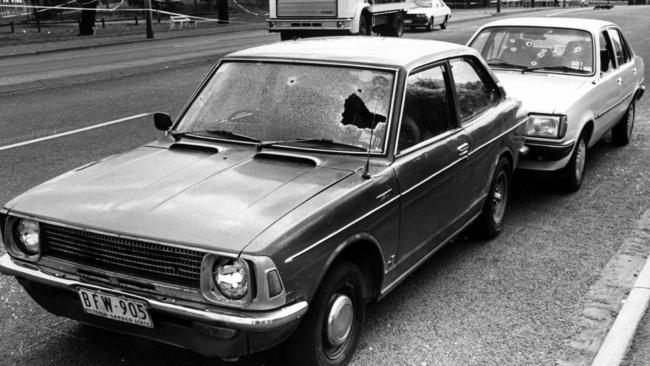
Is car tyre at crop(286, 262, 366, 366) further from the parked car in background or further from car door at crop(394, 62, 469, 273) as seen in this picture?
car door at crop(394, 62, 469, 273)

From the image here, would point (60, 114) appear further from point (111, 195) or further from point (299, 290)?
point (299, 290)

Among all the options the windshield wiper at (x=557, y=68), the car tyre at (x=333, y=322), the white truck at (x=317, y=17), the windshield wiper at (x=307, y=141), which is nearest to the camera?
the car tyre at (x=333, y=322)

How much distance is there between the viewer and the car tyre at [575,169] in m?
6.80

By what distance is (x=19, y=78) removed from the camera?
15.5 metres

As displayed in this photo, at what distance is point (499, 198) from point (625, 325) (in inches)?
69.8

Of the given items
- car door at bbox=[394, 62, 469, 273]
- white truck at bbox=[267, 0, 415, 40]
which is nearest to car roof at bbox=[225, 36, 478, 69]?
car door at bbox=[394, 62, 469, 273]

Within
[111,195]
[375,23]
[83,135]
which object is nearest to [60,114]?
[83,135]

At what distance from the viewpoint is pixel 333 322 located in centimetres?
354

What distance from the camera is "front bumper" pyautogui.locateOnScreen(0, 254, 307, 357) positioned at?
120 inches

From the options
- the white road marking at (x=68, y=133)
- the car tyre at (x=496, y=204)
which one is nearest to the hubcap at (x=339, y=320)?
the car tyre at (x=496, y=204)

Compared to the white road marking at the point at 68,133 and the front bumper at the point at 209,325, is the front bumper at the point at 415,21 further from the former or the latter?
the front bumper at the point at 209,325

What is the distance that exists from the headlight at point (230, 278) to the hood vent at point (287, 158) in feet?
3.24

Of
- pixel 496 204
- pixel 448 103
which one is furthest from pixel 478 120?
pixel 496 204

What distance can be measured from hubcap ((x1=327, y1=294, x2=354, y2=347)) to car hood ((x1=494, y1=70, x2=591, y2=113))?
3560mm
